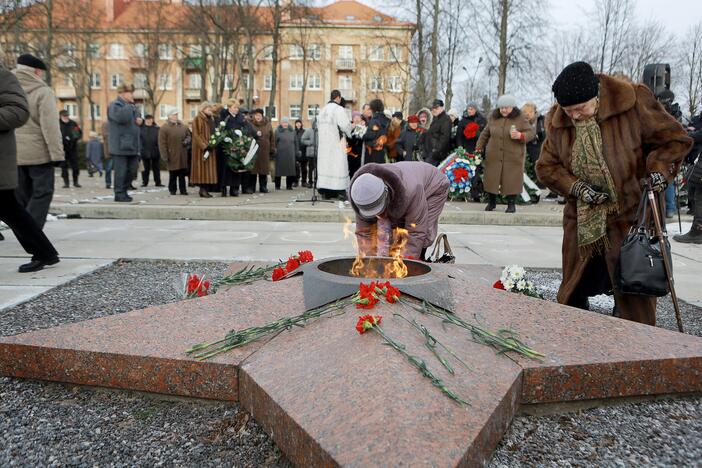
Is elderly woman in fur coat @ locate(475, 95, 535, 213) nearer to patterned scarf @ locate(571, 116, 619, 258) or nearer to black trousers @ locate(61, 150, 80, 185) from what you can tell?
patterned scarf @ locate(571, 116, 619, 258)

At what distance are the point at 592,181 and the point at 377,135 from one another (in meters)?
7.63

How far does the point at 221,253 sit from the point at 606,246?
13.5ft

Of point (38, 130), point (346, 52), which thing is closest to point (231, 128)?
point (38, 130)

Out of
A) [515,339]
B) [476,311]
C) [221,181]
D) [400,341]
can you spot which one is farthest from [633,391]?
[221,181]

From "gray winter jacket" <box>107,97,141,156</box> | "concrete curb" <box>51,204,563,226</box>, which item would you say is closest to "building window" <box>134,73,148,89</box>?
"gray winter jacket" <box>107,97,141,156</box>

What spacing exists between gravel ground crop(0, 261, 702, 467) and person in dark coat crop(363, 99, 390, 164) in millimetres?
8782

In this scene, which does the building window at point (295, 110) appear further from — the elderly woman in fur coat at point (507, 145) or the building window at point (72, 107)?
the elderly woman in fur coat at point (507, 145)

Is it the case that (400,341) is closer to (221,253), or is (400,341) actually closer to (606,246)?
(606,246)

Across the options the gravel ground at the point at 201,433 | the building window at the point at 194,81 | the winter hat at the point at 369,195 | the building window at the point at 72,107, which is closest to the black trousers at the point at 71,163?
the winter hat at the point at 369,195

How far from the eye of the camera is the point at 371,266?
3385 mm

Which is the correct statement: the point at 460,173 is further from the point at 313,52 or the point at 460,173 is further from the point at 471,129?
the point at 313,52

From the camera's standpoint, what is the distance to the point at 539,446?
7.55ft

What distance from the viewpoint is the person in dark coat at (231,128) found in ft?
38.2

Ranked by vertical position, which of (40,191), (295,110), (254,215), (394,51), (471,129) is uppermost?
(394,51)
